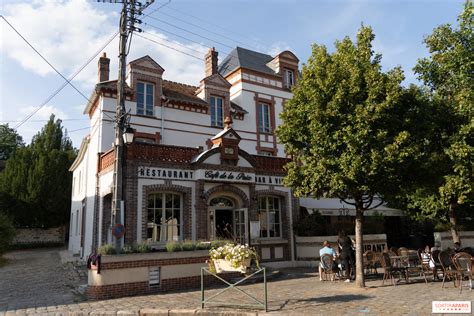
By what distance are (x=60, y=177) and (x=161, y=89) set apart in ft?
61.0

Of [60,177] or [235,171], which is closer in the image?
[235,171]

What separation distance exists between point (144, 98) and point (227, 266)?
12.1 m

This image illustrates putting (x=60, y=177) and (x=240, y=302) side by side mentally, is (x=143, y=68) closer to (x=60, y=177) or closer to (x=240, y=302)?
(x=240, y=302)

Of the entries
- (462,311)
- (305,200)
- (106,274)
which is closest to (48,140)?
(305,200)

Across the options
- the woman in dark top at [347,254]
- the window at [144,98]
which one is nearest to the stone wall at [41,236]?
the window at [144,98]

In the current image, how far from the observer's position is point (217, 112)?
20.1 meters

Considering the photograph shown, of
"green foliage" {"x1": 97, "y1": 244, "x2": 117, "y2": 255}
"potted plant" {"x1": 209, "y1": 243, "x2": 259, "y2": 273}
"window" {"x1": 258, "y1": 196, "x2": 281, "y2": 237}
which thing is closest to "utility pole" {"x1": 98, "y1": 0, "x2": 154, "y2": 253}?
"green foliage" {"x1": 97, "y1": 244, "x2": 117, "y2": 255}

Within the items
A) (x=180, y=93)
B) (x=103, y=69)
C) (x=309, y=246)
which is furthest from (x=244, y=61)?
(x=309, y=246)

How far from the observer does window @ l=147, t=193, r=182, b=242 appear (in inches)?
547

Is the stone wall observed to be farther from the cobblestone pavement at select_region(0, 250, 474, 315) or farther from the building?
the cobblestone pavement at select_region(0, 250, 474, 315)

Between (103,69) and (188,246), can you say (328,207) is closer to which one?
(188,246)

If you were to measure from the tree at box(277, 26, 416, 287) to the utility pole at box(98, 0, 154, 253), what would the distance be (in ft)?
15.6

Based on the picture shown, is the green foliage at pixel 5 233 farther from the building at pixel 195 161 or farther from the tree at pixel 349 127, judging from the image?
the tree at pixel 349 127

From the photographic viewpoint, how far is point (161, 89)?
1850 centimetres
